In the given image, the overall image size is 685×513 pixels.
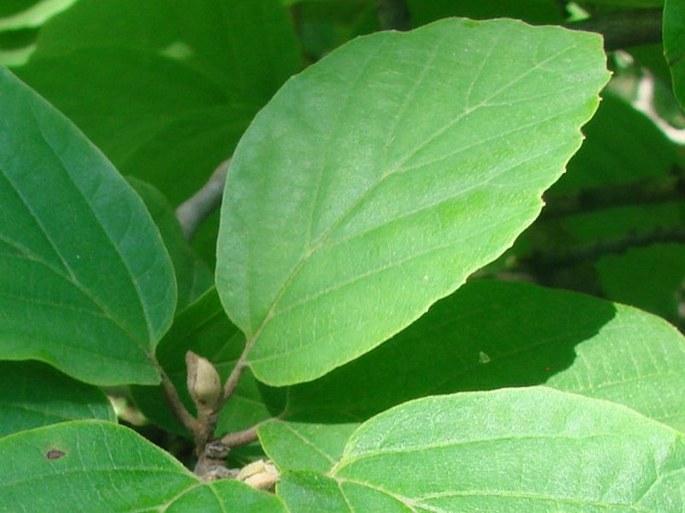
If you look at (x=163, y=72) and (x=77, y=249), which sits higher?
(x=163, y=72)

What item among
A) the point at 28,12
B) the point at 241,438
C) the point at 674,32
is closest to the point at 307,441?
the point at 241,438

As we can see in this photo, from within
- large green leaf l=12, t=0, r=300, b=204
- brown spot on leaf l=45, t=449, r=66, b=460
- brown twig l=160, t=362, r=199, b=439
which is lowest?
brown twig l=160, t=362, r=199, b=439

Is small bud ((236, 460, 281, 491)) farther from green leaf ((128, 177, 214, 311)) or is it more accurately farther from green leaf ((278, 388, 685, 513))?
green leaf ((128, 177, 214, 311))

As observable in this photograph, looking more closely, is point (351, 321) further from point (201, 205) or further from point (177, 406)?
point (201, 205)

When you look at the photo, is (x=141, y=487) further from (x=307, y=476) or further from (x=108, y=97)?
(x=108, y=97)

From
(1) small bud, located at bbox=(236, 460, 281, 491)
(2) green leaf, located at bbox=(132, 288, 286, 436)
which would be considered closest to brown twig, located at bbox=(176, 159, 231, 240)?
(2) green leaf, located at bbox=(132, 288, 286, 436)

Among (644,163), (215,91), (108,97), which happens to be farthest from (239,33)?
(644,163)
